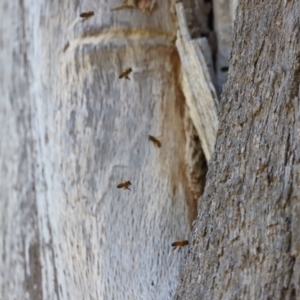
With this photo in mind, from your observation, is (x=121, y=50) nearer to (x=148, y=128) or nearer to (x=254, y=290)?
(x=148, y=128)

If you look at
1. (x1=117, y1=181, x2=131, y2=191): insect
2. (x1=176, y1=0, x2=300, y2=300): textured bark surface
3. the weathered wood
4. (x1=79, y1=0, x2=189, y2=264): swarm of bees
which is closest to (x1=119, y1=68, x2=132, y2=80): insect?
(x1=79, y1=0, x2=189, y2=264): swarm of bees

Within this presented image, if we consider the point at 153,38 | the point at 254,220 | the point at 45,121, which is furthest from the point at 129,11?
the point at 254,220

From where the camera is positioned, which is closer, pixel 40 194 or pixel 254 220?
pixel 254 220

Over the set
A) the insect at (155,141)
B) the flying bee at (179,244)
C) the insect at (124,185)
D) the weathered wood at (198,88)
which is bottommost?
the flying bee at (179,244)

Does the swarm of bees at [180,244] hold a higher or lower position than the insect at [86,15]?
lower

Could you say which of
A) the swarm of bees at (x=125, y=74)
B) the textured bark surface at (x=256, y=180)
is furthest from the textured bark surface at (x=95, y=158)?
the textured bark surface at (x=256, y=180)

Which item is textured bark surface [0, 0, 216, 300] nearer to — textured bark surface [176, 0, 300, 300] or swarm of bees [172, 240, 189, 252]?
swarm of bees [172, 240, 189, 252]

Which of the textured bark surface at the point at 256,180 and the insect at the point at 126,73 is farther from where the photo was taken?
the insect at the point at 126,73

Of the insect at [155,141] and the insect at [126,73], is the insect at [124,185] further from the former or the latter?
the insect at [126,73]
